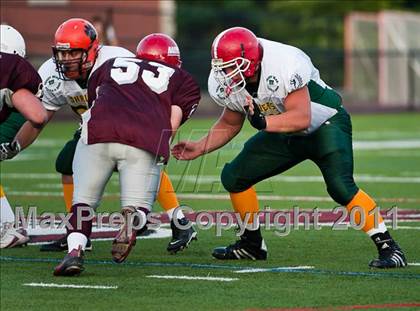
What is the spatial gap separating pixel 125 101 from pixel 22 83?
676mm

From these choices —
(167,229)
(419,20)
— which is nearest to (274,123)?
(167,229)

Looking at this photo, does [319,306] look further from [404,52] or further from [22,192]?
[404,52]

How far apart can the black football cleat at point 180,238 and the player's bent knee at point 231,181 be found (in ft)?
2.00

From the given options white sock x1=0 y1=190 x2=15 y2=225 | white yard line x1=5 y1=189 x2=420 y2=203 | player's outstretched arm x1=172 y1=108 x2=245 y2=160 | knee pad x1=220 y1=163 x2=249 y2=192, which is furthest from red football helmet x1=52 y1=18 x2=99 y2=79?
white yard line x1=5 y1=189 x2=420 y2=203

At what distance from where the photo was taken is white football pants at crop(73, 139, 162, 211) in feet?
22.5

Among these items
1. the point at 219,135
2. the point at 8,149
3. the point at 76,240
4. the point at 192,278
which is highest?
the point at 219,135

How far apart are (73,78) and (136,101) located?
3.19ft

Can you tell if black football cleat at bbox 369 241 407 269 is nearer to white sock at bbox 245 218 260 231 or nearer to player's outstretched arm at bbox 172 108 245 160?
white sock at bbox 245 218 260 231

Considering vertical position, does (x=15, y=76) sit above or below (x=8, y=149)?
above

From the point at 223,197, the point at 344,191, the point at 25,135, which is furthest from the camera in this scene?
the point at 223,197

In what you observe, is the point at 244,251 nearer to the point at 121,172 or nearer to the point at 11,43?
the point at 121,172

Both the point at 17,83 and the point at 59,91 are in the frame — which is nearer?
the point at 17,83

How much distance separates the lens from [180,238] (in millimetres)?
8102

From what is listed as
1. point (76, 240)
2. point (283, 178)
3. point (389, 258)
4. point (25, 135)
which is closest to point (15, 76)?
point (25, 135)
